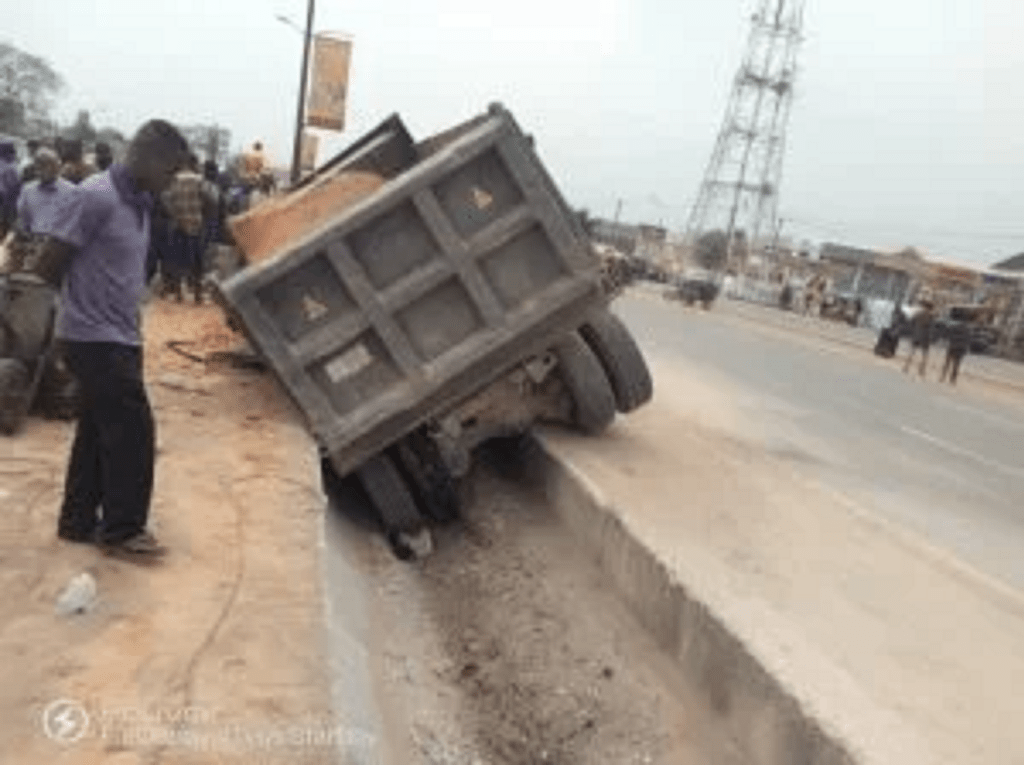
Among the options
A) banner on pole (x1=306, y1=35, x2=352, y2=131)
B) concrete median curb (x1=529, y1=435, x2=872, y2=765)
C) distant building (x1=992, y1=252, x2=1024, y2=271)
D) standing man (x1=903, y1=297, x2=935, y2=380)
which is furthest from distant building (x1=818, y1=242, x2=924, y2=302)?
concrete median curb (x1=529, y1=435, x2=872, y2=765)

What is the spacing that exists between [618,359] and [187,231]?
7729mm

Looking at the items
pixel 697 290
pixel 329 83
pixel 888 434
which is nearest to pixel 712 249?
pixel 697 290

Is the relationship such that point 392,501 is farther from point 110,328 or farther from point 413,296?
point 110,328

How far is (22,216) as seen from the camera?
12.6 metres

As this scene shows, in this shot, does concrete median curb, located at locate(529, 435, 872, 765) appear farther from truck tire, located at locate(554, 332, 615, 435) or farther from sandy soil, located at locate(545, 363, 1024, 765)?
truck tire, located at locate(554, 332, 615, 435)

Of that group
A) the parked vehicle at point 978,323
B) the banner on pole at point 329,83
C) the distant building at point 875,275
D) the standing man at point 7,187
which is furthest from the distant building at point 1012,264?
the standing man at point 7,187

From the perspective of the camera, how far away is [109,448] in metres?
6.75

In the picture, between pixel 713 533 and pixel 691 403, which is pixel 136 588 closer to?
pixel 713 533

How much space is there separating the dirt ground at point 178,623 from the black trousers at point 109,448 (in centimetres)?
17

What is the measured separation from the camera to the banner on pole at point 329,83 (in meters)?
27.8

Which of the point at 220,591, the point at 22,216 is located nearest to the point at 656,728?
the point at 220,591

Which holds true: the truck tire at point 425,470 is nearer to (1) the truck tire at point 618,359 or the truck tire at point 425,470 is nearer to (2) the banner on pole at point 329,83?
(1) the truck tire at point 618,359

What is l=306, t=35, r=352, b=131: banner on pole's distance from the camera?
27828 millimetres

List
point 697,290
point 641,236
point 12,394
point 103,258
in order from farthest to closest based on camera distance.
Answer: point 641,236, point 697,290, point 12,394, point 103,258
